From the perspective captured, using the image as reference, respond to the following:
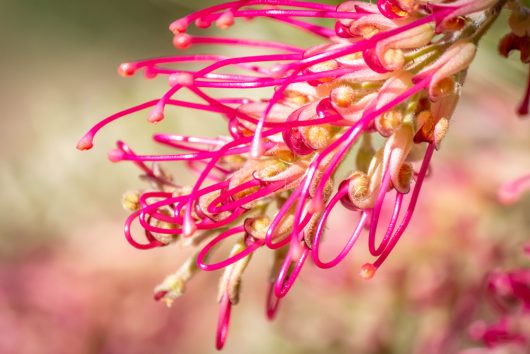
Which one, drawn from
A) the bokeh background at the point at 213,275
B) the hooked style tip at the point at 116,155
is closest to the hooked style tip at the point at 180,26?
the hooked style tip at the point at 116,155

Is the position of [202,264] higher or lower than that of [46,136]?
higher

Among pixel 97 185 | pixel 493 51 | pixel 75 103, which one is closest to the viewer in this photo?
pixel 493 51

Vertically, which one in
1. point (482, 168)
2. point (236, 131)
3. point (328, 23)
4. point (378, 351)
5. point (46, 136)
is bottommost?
point (46, 136)

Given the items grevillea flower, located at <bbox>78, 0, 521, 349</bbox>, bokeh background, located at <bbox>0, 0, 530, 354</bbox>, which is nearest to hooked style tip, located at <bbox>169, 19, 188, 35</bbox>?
grevillea flower, located at <bbox>78, 0, 521, 349</bbox>

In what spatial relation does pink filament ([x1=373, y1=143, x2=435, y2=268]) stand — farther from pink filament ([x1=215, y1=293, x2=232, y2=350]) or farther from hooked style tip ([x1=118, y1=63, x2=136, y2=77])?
hooked style tip ([x1=118, y1=63, x2=136, y2=77])

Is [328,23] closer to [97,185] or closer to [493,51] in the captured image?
[493,51]

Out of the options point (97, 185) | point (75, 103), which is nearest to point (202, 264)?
point (97, 185)
